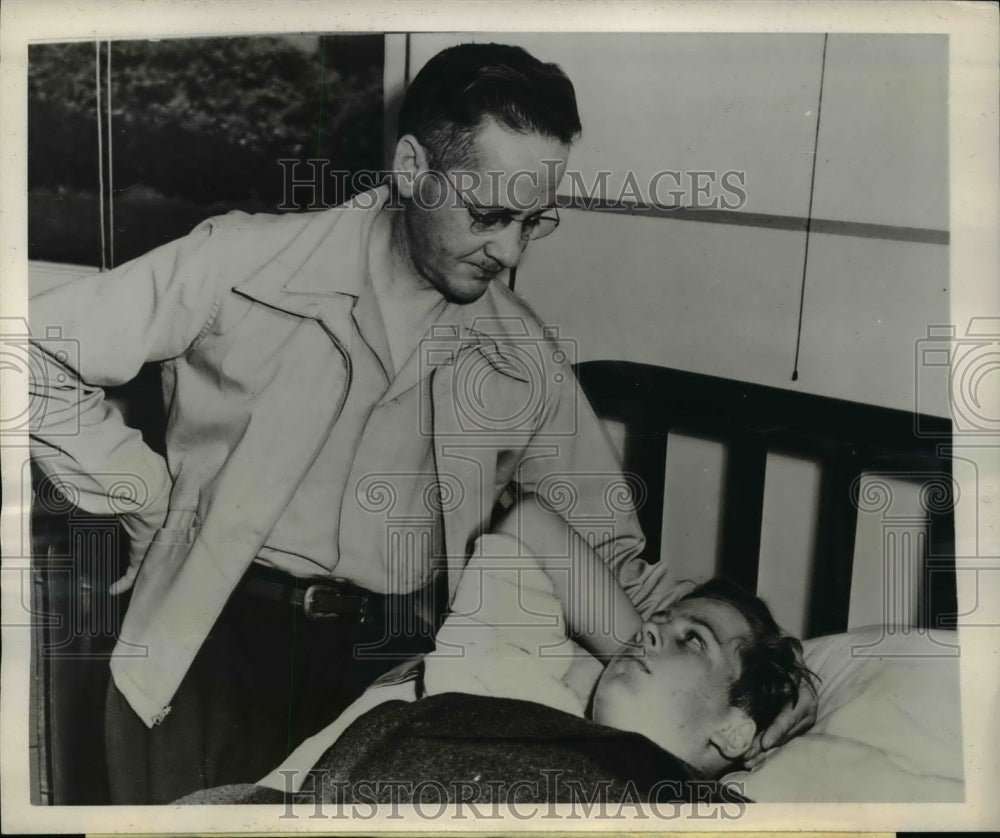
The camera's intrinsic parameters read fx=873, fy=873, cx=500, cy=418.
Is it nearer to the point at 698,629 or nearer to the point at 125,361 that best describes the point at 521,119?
the point at 125,361

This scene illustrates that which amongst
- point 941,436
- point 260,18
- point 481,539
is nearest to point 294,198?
point 260,18

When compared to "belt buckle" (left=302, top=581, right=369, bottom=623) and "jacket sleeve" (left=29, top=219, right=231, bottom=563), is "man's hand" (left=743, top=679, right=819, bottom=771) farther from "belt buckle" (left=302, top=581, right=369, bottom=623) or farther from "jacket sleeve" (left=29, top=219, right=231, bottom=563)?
"jacket sleeve" (left=29, top=219, right=231, bottom=563)

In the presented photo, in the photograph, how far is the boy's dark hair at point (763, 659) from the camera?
142 cm

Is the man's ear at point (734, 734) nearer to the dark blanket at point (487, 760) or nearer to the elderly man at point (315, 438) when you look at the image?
the dark blanket at point (487, 760)

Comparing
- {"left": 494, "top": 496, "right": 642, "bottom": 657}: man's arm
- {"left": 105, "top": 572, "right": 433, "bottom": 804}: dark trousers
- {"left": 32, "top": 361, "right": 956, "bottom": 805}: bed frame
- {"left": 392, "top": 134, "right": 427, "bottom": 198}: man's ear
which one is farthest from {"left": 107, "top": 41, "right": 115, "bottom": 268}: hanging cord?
{"left": 494, "top": 496, "right": 642, "bottom": 657}: man's arm

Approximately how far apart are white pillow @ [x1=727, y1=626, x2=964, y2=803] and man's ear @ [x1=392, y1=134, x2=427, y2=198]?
3.27ft

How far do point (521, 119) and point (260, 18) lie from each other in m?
0.48

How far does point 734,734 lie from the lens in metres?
1.42

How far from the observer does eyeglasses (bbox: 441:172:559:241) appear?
1.41 meters

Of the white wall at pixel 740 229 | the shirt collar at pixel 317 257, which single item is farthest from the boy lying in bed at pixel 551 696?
the shirt collar at pixel 317 257

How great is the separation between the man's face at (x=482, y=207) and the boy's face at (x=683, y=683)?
636 mm

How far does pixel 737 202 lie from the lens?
1.43m

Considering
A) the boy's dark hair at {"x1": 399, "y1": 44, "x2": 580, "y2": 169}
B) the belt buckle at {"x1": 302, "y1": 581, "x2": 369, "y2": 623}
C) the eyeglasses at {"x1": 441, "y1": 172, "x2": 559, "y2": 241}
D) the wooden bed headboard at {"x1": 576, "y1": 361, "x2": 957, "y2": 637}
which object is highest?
the boy's dark hair at {"x1": 399, "y1": 44, "x2": 580, "y2": 169}

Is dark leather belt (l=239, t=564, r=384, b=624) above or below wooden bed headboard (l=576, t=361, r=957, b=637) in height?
below
